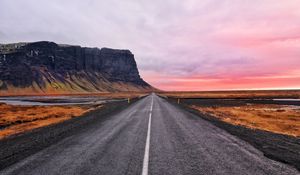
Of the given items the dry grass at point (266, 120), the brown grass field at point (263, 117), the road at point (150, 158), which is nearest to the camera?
the road at point (150, 158)

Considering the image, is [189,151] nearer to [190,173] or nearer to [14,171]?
[190,173]

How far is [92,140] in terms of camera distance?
13.2 meters

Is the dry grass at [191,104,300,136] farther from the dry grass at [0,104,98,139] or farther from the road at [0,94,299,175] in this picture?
the dry grass at [0,104,98,139]

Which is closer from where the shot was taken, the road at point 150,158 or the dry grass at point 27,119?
the road at point 150,158

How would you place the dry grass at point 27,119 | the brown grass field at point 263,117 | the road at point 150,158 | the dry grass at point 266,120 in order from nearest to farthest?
the road at point 150,158 → the dry grass at point 266,120 → the brown grass field at point 263,117 → the dry grass at point 27,119

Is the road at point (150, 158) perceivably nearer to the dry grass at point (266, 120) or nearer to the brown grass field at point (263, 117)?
the brown grass field at point (263, 117)

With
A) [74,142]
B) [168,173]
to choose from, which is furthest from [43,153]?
[168,173]

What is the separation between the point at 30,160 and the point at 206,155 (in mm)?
5414

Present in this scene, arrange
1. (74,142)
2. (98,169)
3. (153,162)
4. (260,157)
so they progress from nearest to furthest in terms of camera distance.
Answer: (98,169) → (153,162) → (260,157) → (74,142)

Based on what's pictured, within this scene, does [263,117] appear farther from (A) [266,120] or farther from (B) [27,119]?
(B) [27,119]

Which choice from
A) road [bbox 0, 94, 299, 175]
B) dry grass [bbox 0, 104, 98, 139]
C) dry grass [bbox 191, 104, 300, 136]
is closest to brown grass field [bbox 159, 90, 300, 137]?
dry grass [bbox 191, 104, 300, 136]

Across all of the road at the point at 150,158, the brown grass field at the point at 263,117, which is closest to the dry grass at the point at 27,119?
the road at the point at 150,158

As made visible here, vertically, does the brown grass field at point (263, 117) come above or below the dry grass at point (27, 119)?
above

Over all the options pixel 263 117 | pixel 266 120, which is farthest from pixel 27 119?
pixel 263 117
